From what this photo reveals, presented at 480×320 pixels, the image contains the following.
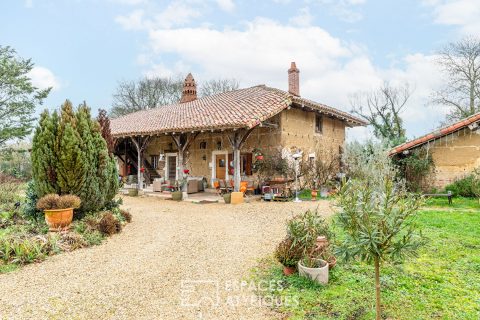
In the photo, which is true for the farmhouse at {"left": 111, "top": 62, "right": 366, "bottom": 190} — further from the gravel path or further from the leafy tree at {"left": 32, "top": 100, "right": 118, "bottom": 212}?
the gravel path

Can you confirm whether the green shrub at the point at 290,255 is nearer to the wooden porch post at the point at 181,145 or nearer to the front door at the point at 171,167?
the wooden porch post at the point at 181,145

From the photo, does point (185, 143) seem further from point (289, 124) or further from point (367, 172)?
point (367, 172)

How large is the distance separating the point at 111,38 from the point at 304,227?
9.73 metres

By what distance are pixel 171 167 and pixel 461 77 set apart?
2067cm

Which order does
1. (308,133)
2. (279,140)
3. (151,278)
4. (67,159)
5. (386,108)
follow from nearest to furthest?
(151,278), (67,159), (279,140), (308,133), (386,108)

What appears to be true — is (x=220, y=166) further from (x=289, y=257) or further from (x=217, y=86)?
(x=217, y=86)

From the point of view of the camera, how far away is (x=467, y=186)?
11.3 meters

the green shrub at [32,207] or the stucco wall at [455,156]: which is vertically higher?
the stucco wall at [455,156]

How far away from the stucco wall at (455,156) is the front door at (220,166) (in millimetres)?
8827

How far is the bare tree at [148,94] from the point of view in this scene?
110 ft

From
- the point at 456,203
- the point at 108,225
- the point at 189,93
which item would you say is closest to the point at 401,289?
the point at 108,225

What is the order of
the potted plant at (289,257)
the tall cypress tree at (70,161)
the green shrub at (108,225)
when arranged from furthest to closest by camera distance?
the tall cypress tree at (70,161) < the green shrub at (108,225) < the potted plant at (289,257)

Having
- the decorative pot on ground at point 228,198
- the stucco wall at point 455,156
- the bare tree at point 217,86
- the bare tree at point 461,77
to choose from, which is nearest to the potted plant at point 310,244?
the decorative pot on ground at point 228,198

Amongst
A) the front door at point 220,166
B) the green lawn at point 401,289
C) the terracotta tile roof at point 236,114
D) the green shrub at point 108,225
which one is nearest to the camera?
the green lawn at point 401,289
